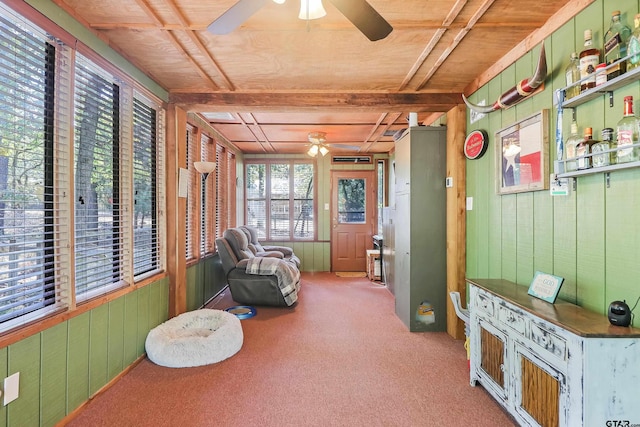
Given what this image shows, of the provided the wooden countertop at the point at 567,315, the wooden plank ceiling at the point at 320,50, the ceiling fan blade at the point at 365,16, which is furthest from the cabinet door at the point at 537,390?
the wooden plank ceiling at the point at 320,50

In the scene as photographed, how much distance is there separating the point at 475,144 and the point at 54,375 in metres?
3.57

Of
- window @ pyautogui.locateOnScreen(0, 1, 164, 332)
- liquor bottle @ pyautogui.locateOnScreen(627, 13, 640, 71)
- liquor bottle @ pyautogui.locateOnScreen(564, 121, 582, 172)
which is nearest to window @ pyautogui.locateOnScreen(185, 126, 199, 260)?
window @ pyautogui.locateOnScreen(0, 1, 164, 332)

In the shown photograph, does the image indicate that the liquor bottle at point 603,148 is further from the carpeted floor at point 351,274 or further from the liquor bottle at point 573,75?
the carpeted floor at point 351,274

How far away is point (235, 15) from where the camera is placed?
154cm

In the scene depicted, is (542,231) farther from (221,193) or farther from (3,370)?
(221,193)

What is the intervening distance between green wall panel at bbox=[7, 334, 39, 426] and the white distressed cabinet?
2.68 meters

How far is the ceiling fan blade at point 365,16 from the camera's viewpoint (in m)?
1.45

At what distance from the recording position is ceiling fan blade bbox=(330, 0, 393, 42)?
4.75ft

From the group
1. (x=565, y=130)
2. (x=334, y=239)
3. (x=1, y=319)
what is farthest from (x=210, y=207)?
(x=565, y=130)

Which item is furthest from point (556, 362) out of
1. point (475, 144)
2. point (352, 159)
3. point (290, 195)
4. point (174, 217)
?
point (290, 195)

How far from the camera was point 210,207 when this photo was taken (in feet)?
15.7

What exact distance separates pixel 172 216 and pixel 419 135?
8.96ft

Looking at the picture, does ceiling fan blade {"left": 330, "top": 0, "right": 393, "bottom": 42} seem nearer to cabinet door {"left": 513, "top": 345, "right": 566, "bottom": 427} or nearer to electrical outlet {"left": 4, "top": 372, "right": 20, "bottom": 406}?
cabinet door {"left": 513, "top": 345, "right": 566, "bottom": 427}

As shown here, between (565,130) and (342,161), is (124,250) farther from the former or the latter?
(342,161)
